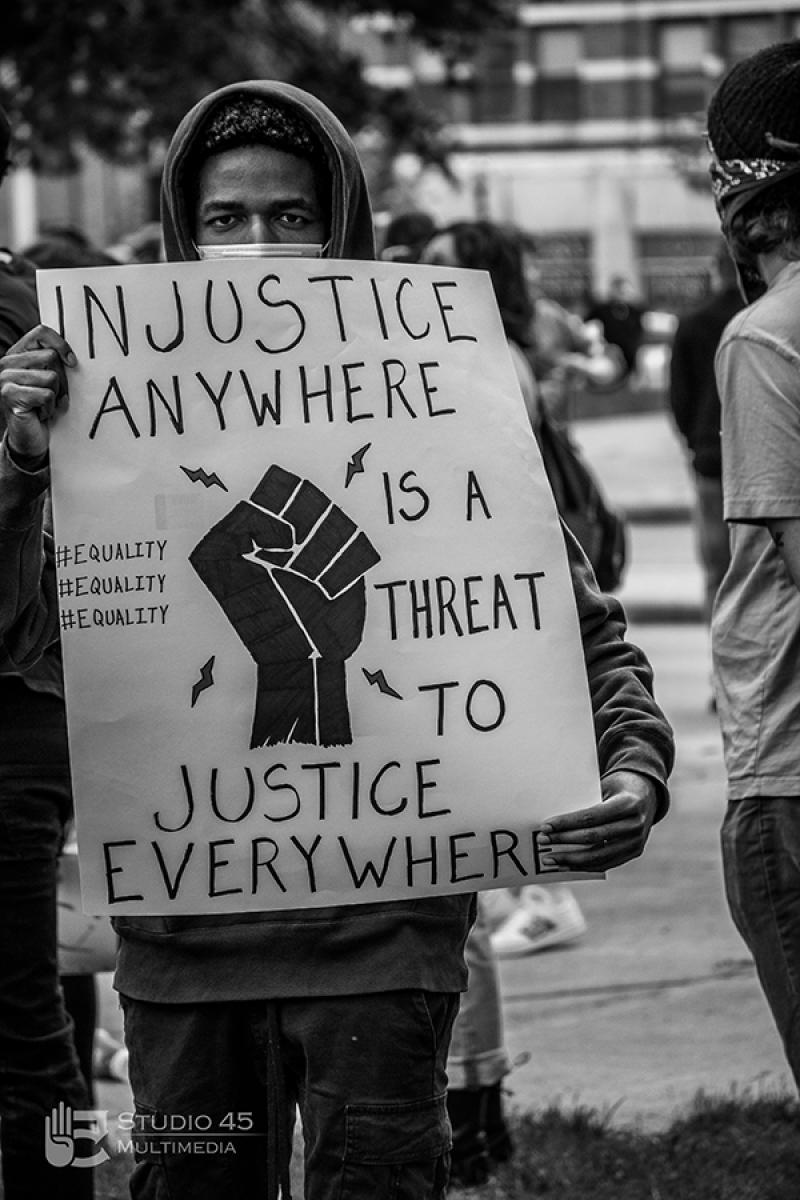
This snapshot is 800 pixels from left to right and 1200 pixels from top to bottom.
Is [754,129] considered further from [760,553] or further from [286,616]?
[286,616]

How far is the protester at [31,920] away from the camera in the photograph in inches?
127

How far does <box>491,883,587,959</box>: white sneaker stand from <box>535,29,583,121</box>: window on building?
153 ft

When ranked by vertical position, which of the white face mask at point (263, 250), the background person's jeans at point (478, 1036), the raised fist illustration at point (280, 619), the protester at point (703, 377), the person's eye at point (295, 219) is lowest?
the protester at point (703, 377)

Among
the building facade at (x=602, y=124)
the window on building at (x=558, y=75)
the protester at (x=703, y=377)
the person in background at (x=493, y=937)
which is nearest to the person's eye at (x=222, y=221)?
the person in background at (x=493, y=937)

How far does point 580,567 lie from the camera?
2637 millimetres

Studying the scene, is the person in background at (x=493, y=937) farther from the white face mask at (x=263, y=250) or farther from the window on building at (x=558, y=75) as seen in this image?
the window on building at (x=558, y=75)

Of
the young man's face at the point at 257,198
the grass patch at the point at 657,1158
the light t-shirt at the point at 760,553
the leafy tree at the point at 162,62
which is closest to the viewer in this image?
the young man's face at the point at 257,198

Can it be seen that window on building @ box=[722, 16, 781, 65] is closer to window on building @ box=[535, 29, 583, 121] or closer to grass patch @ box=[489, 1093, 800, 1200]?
window on building @ box=[535, 29, 583, 121]

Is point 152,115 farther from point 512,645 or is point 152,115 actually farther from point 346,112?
point 512,645

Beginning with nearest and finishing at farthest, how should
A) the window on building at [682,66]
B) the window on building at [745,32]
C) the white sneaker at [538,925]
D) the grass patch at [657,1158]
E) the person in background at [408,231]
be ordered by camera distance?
the grass patch at [657,1158] → the white sneaker at [538,925] → the person in background at [408,231] → the window on building at [745,32] → the window on building at [682,66]

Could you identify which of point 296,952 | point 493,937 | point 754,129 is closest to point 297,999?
point 296,952

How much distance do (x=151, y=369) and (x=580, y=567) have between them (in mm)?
598

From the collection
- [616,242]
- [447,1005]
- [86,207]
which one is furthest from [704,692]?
[616,242]

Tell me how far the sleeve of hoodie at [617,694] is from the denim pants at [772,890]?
1.71 feet
